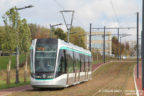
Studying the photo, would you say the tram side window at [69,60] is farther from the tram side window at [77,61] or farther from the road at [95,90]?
the tram side window at [77,61]

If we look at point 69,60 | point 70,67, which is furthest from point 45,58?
point 70,67

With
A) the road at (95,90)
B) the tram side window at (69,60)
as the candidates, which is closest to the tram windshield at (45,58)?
the road at (95,90)

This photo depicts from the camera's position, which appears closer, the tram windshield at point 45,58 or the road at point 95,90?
the road at point 95,90

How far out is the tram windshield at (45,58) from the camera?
855 inches

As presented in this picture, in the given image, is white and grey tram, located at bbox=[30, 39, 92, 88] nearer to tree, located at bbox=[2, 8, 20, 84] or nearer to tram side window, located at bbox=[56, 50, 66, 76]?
tram side window, located at bbox=[56, 50, 66, 76]

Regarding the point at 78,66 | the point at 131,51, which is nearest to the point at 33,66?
the point at 78,66

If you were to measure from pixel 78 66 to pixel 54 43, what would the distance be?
6508 millimetres

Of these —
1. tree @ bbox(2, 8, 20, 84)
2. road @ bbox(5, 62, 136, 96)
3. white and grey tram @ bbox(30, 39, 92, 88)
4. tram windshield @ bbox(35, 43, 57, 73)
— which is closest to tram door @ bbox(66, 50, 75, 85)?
white and grey tram @ bbox(30, 39, 92, 88)

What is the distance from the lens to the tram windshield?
21727 millimetres

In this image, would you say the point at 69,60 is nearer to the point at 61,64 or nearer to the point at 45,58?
the point at 61,64

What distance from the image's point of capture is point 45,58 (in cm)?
2202

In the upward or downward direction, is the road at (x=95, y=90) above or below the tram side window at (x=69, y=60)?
below

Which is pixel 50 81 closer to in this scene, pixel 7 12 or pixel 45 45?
pixel 45 45

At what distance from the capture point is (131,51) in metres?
192
